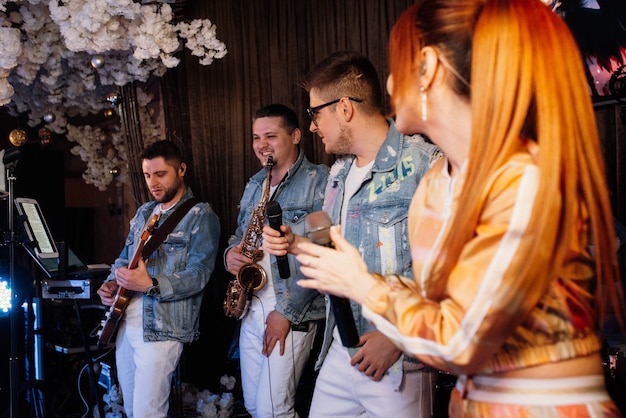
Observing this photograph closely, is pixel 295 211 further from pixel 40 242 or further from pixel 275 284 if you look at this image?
pixel 40 242

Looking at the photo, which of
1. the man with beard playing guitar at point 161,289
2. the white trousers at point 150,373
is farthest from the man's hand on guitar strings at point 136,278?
the white trousers at point 150,373

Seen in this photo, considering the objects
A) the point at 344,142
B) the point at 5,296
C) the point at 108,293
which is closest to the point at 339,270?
the point at 344,142

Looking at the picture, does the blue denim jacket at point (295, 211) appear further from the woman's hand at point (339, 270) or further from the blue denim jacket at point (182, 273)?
the woman's hand at point (339, 270)

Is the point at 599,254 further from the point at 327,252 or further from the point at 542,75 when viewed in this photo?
the point at 327,252

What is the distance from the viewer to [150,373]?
337 centimetres

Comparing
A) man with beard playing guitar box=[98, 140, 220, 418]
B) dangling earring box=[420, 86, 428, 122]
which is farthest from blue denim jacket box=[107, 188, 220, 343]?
dangling earring box=[420, 86, 428, 122]

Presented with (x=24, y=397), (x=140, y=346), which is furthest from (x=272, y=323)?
(x=24, y=397)

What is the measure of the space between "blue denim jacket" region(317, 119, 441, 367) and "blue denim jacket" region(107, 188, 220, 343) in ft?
4.58

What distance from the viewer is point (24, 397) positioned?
4414mm

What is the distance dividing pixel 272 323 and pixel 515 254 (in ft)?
6.98

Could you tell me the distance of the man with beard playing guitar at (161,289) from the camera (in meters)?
3.38

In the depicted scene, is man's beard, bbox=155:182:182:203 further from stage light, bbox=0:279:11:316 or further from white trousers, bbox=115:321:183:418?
stage light, bbox=0:279:11:316

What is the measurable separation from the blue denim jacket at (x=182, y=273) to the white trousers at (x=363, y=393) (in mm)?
1297

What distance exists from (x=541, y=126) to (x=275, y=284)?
2191 millimetres
